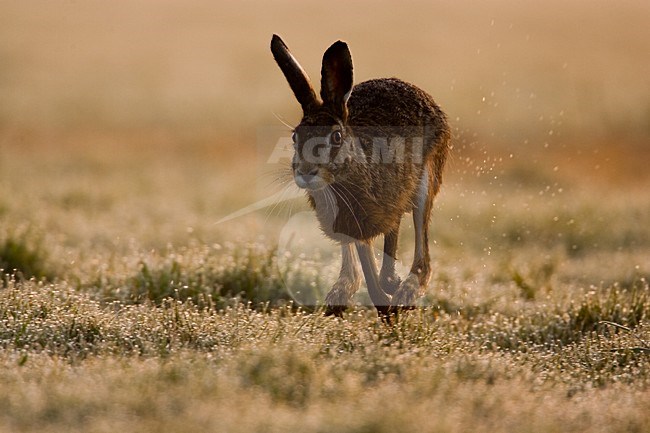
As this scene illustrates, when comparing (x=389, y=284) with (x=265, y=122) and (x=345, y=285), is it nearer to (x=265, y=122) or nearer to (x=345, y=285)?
(x=345, y=285)

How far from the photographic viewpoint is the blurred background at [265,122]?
11.7 m

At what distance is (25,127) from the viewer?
2275 cm

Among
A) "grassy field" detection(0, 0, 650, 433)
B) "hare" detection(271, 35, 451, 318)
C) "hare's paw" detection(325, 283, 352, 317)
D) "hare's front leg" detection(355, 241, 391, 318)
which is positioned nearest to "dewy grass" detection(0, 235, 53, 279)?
"grassy field" detection(0, 0, 650, 433)

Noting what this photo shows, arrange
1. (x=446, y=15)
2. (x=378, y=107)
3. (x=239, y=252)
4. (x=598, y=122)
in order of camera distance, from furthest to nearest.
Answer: (x=446, y=15) → (x=598, y=122) → (x=239, y=252) → (x=378, y=107)

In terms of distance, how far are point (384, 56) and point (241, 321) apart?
23136 millimetres

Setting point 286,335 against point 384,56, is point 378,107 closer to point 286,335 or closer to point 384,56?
point 286,335

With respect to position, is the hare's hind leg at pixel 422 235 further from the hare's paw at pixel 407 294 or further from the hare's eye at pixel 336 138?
the hare's eye at pixel 336 138

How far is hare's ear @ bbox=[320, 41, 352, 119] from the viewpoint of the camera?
6.83m

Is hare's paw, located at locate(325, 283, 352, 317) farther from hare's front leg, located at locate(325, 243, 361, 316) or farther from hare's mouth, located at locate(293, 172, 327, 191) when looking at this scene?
hare's mouth, located at locate(293, 172, 327, 191)

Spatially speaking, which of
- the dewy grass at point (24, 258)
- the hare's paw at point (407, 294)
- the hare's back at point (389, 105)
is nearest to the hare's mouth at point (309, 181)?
the hare's back at point (389, 105)

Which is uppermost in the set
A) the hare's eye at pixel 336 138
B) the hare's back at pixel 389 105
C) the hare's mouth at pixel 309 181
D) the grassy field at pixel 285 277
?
the hare's back at pixel 389 105

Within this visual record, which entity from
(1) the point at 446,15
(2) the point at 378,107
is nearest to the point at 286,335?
(2) the point at 378,107

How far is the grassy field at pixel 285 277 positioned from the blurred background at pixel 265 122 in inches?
3.4

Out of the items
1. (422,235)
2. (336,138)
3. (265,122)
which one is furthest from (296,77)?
(265,122)
